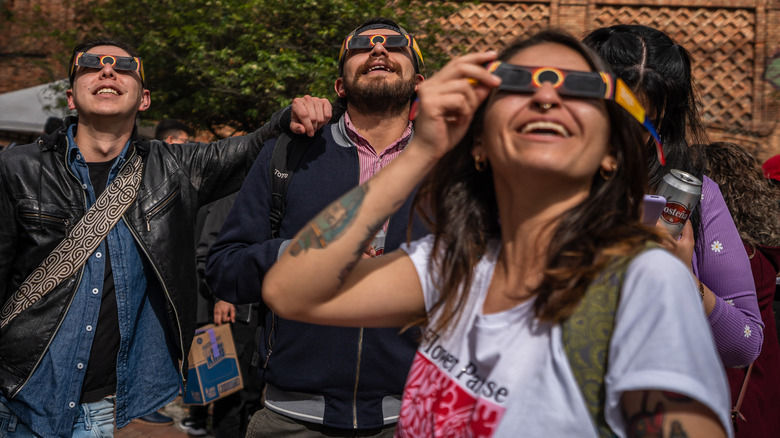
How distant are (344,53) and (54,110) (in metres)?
8.79

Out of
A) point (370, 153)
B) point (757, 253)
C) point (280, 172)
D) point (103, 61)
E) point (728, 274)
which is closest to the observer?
point (728, 274)

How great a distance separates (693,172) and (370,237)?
145 cm

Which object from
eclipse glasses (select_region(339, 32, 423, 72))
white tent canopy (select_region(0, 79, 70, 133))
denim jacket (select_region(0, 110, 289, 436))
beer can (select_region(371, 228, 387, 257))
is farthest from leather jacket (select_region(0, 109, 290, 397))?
white tent canopy (select_region(0, 79, 70, 133))

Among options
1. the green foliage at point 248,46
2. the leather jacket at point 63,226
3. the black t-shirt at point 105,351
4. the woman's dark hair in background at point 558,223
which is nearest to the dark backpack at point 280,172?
the leather jacket at point 63,226

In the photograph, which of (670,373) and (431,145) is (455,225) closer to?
(431,145)

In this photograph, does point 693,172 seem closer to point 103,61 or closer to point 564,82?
point 564,82

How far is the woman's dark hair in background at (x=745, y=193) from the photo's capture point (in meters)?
3.01

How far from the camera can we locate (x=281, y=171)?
2.70m

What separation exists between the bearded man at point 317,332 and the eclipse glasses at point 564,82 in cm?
119

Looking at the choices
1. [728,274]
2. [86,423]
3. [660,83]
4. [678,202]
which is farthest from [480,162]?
[86,423]

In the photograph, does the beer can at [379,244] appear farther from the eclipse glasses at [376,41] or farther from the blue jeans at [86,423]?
the blue jeans at [86,423]

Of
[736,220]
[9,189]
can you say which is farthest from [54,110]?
[736,220]

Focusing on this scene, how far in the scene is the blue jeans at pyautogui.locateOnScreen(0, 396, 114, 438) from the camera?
300cm

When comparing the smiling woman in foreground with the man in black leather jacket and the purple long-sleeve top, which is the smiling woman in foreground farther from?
the man in black leather jacket
